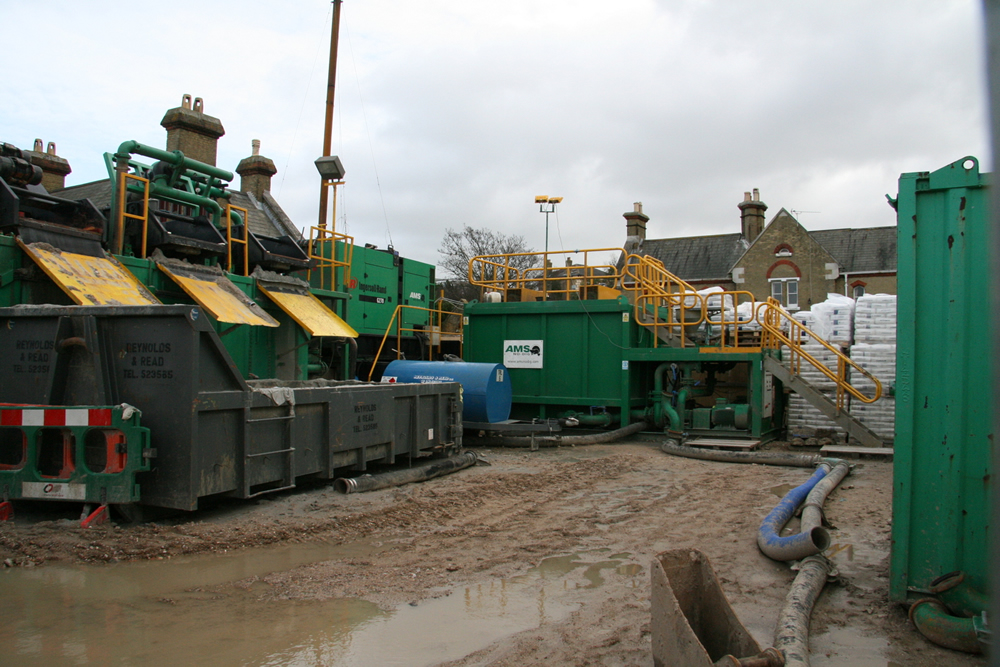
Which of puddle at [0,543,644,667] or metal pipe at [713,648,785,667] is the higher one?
metal pipe at [713,648,785,667]

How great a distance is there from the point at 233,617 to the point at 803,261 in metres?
38.7

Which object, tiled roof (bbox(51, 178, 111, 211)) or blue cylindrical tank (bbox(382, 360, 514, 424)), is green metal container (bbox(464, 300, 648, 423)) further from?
tiled roof (bbox(51, 178, 111, 211))

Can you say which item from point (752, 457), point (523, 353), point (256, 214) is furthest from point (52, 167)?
point (752, 457)

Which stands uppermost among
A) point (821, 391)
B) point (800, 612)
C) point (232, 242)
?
point (232, 242)

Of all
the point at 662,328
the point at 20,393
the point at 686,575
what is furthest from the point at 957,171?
the point at 662,328

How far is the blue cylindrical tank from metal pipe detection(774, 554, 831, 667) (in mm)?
7481

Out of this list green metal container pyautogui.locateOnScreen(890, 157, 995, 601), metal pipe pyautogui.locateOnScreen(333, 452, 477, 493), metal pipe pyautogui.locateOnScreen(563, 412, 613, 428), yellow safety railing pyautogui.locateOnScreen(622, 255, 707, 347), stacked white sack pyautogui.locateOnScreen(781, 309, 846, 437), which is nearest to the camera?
green metal container pyautogui.locateOnScreen(890, 157, 995, 601)

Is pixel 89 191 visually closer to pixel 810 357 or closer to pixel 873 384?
pixel 810 357

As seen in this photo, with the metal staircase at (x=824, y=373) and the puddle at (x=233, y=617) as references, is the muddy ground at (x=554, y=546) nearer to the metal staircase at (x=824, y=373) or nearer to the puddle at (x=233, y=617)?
the puddle at (x=233, y=617)

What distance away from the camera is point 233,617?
4.26 metres

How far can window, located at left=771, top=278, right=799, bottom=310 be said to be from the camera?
127ft

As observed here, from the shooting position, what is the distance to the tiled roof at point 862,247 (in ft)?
126

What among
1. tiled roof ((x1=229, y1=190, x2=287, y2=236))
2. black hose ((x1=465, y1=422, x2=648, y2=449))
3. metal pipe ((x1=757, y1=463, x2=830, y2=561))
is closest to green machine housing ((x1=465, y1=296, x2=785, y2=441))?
black hose ((x1=465, y1=422, x2=648, y2=449))

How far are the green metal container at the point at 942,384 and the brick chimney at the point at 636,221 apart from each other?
134 ft
